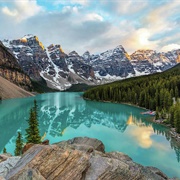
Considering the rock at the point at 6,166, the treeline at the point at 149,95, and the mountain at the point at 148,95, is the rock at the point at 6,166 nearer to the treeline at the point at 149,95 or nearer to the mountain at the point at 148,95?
the treeline at the point at 149,95

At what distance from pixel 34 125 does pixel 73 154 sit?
1961 centimetres

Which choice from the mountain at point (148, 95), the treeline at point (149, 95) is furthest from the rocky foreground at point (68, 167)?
the mountain at point (148, 95)

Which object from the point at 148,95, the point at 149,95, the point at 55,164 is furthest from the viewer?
the point at 149,95

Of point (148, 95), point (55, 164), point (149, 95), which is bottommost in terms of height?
point (149, 95)

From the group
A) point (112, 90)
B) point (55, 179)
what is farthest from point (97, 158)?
point (112, 90)

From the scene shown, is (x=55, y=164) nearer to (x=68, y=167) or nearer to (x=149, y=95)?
(x=68, y=167)

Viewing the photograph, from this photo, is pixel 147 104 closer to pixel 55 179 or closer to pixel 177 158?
pixel 177 158

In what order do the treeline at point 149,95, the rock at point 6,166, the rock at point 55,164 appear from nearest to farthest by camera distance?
1. the rock at point 55,164
2. the rock at point 6,166
3. the treeline at point 149,95

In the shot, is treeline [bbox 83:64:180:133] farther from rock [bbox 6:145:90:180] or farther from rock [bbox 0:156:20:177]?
rock [bbox 6:145:90:180]

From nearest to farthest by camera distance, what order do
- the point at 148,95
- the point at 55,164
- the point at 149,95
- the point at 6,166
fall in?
the point at 55,164 < the point at 6,166 < the point at 148,95 < the point at 149,95

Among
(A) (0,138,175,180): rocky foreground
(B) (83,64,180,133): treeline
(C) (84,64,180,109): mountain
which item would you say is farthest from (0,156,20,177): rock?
(C) (84,64,180,109): mountain

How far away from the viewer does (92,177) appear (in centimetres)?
1020

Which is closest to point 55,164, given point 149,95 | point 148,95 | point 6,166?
point 6,166

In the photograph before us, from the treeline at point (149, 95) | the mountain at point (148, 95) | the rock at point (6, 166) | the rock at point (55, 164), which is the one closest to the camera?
the rock at point (55, 164)
